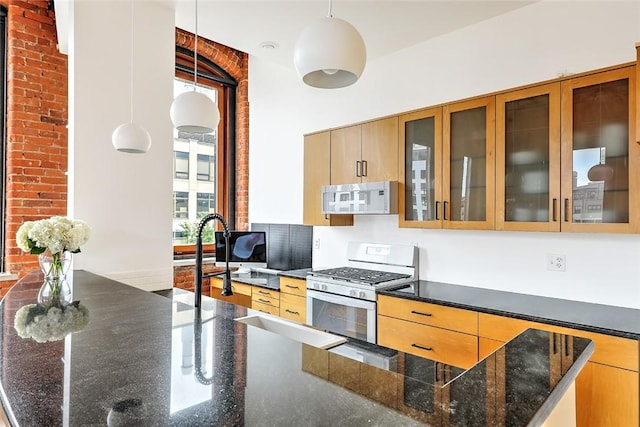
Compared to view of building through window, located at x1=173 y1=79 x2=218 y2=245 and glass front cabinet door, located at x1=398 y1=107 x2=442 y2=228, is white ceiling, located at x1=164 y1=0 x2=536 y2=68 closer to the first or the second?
glass front cabinet door, located at x1=398 y1=107 x2=442 y2=228

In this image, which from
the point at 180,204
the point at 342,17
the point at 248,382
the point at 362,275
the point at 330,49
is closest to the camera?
the point at 248,382

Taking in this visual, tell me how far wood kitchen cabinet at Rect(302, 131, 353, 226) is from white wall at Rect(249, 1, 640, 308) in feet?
0.97

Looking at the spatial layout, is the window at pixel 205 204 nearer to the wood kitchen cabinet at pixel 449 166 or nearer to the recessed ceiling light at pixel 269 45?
the recessed ceiling light at pixel 269 45

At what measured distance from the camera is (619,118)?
2.19 m

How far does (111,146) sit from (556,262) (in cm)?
307

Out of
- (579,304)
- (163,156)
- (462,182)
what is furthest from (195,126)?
(579,304)

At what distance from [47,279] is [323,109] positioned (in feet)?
9.37

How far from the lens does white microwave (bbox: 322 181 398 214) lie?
318 cm

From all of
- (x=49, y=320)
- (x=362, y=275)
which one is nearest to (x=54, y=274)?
(x=49, y=320)

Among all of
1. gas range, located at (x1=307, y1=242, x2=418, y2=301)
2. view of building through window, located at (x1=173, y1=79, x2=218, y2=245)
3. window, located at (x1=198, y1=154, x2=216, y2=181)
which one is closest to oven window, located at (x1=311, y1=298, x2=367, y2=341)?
gas range, located at (x1=307, y1=242, x2=418, y2=301)

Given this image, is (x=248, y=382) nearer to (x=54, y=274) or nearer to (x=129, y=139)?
(x=54, y=274)

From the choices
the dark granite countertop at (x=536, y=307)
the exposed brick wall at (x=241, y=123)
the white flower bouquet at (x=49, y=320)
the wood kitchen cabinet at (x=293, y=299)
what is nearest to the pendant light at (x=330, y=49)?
the white flower bouquet at (x=49, y=320)

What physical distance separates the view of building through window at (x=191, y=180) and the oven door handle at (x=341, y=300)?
6.43 ft

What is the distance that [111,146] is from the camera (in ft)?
8.98
